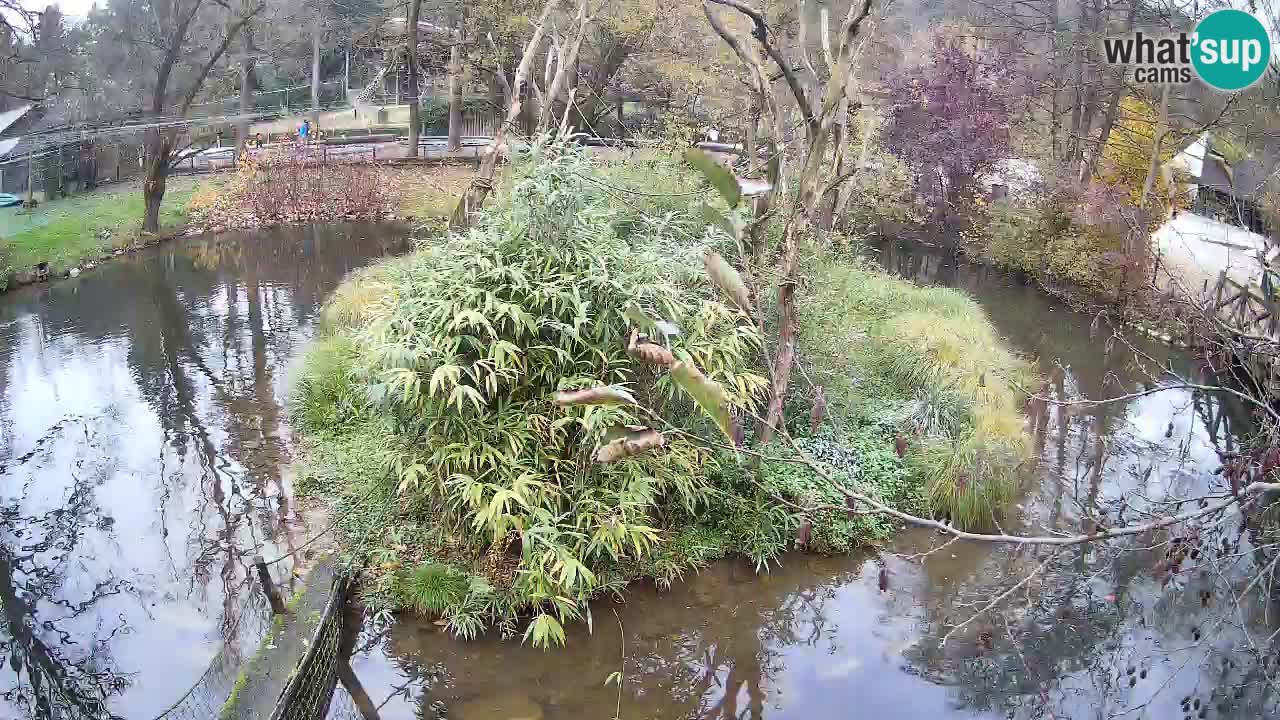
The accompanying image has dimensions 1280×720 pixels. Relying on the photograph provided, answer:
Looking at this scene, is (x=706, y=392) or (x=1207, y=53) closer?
(x=706, y=392)

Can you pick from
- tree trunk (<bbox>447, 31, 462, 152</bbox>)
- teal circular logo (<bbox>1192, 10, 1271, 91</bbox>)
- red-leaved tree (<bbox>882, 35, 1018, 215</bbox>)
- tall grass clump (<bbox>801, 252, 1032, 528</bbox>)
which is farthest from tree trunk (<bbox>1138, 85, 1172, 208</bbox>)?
tree trunk (<bbox>447, 31, 462, 152</bbox>)

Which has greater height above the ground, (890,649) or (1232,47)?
(1232,47)

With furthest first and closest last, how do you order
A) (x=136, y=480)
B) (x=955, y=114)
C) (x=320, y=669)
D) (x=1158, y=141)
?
(x=955, y=114) < (x=1158, y=141) < (x=136, y=480) < (x=320, y=669)

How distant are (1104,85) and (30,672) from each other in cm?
1622

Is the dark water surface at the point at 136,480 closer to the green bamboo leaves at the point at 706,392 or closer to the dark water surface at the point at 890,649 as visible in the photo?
the dark water surface at the point at 890,649

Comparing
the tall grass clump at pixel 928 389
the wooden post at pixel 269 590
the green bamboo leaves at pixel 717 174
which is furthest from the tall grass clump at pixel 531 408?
the tall grass clump at pixel 928 389

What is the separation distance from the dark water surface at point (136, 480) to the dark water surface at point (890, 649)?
143 centimetres

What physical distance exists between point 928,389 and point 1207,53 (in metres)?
4.03

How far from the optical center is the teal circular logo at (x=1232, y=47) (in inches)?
281

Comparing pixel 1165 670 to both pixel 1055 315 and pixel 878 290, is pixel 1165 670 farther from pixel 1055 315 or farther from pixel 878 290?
pixel 1055 315

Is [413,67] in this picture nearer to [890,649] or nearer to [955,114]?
[955,114]

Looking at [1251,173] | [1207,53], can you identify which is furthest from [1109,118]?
[1207,53]

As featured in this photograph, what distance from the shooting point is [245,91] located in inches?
927

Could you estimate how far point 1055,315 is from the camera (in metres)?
13.6
